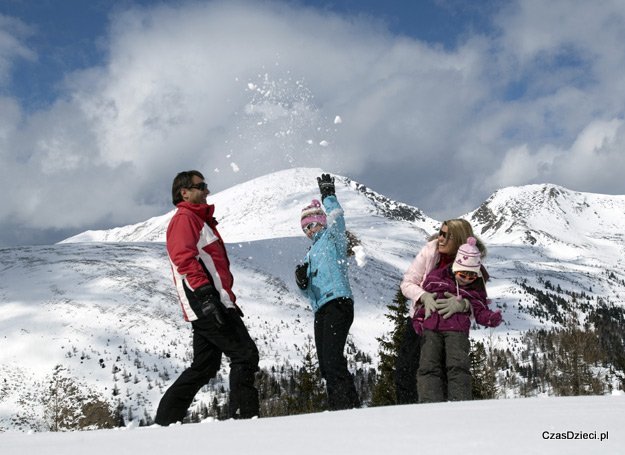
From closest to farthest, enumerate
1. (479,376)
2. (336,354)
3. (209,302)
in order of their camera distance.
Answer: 1. (209,302)
2. (336,354)
3. (479,376)

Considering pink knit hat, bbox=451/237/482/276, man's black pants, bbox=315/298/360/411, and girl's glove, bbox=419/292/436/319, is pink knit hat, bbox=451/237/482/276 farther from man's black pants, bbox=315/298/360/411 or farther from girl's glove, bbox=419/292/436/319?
man's black pants, bbox=315/298/360/411

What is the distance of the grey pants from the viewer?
5344 millimetres

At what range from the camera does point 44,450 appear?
3.39 metres

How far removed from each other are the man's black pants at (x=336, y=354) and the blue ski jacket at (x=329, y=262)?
119 mm

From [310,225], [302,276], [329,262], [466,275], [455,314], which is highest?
[310,225]

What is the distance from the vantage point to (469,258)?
5359 mm

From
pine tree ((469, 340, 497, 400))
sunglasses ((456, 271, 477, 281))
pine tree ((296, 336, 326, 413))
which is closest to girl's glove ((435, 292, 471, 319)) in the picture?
sunglasses ((456, 271, 477, 281))

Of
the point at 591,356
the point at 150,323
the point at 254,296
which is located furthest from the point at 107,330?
the point at 591,356

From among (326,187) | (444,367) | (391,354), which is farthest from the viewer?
(391,354)

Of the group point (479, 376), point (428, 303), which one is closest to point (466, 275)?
point (428, 303)

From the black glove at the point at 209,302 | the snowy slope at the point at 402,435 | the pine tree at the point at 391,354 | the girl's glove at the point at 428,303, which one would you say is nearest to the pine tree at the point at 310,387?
the pine tree at the point at 391,354

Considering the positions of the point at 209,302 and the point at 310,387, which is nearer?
the point at 209,302

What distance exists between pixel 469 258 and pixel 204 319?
2525mm

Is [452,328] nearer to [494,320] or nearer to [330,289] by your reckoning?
[494,320]
